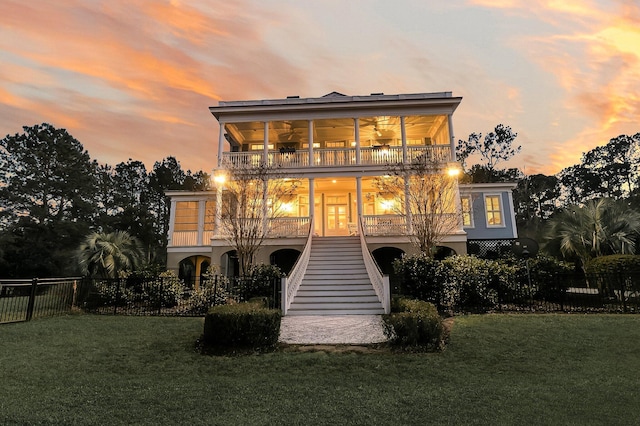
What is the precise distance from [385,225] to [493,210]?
27.2ft

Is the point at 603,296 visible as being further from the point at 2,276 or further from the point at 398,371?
the point at 2,276

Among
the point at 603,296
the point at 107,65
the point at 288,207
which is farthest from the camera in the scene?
the point at 288,207

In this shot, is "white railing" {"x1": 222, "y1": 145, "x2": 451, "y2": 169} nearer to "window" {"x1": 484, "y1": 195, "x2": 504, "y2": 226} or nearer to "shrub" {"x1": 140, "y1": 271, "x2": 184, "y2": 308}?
"window" {"x1": 484, "y1": 195, "x2": 504, "y2": 226}

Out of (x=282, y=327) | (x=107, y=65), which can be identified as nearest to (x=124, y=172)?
(x=107, y=65)

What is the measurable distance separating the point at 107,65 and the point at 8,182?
29.7 m

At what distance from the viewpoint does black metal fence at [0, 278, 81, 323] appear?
10.4 metres

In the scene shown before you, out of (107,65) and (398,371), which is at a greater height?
(107,65)

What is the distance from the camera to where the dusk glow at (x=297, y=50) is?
12.2 meters

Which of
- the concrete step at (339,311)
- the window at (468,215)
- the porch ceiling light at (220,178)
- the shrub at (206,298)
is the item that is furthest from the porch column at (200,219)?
the window at (468,215)

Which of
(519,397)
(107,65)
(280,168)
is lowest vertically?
(519,397)

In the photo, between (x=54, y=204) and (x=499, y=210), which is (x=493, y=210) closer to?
(x=499, y=210)

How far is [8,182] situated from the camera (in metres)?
34.1

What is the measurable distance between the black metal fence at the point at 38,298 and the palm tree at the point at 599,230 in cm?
1904

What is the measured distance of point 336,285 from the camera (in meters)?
12.4
